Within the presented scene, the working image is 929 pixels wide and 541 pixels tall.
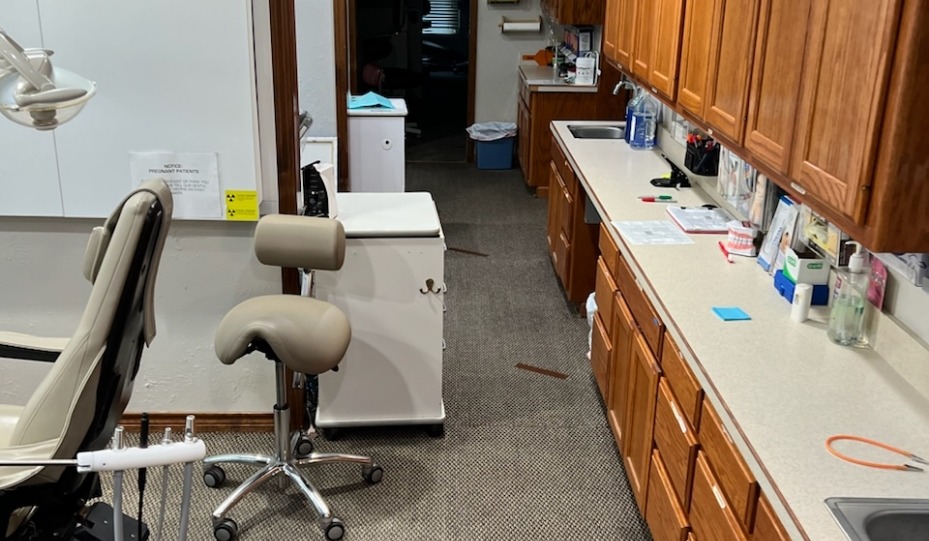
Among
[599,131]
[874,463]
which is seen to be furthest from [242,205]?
[599,131]

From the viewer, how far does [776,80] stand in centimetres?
223

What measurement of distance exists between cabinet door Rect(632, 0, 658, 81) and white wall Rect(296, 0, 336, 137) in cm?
206

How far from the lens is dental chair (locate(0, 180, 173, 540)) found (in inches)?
75.9

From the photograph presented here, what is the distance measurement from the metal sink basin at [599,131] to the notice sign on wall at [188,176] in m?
2.36

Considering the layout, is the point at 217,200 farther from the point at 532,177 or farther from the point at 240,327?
the point at 532,177

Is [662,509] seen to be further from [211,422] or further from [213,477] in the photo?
[211,422]

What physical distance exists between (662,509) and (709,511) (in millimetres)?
404

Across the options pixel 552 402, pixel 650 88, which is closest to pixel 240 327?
pixel 552 402

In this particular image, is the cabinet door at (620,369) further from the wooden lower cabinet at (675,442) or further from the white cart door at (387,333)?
the white cart door at (387,333)

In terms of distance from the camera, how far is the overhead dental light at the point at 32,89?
1798 mm

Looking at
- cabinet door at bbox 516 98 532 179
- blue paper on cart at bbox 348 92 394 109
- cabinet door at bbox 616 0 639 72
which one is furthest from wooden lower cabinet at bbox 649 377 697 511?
cabinet door at bbox 516 98 532 179

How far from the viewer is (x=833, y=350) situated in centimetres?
214

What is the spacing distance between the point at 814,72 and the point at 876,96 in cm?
36

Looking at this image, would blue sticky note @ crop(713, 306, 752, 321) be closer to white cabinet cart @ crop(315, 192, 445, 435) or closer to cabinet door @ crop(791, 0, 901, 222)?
cabinet door @ crop(791, 0, 901, 222)
